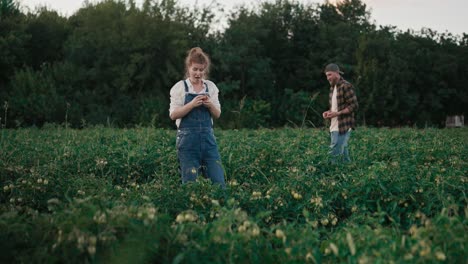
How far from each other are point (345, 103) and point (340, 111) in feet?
1.00

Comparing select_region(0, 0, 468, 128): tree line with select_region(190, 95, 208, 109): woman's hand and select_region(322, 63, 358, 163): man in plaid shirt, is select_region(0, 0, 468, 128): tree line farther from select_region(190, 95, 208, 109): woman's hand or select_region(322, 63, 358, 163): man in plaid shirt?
select_region(190, 95, 208, 109): woman's hand

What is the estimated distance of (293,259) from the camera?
2.96m

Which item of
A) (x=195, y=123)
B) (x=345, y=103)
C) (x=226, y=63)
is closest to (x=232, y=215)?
(x=195, y=123)

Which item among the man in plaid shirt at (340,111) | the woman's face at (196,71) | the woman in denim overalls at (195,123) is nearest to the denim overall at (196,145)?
the woman in denim overalls at (195,123)

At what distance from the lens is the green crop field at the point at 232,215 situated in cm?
283

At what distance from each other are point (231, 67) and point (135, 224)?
37861 millimetres

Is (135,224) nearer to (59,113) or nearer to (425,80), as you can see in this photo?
(59,113)

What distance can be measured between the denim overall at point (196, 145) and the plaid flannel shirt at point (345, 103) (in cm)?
384

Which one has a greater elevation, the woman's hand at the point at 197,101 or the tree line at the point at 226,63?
the tree line at the point at 226,63

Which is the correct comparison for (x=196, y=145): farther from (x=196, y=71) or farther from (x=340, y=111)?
(x=340, y=111)

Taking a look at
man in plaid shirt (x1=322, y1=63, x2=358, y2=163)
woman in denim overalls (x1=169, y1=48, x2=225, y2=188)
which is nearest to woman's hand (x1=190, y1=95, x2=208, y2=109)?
woman in denim overalls (x1=169, y1=48, x2=225, y2=188)

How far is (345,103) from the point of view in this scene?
8969 mm

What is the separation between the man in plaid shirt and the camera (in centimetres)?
872

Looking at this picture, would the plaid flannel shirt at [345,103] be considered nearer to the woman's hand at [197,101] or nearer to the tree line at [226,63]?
the woman's hand at [197,101]
